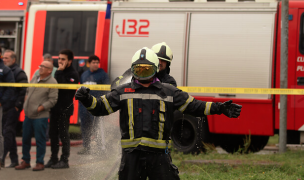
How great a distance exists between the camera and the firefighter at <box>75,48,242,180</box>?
401 centimetres

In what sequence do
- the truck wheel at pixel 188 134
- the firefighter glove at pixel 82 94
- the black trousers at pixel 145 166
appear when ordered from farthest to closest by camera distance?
1. the truck wheel at pixel 188 134
2. the black trousers at pixel 145 166
3. the firefighter glove at pixel 82 94

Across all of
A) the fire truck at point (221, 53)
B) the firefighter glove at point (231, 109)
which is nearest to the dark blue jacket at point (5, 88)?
the fire truck at point (221, 53)

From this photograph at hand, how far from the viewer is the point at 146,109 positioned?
4.03 metres

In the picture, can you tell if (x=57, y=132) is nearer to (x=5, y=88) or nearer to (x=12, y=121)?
(x=12, y=121)

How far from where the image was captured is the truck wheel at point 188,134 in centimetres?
821

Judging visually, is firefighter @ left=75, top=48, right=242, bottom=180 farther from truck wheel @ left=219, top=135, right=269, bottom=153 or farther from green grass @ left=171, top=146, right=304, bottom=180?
truck wheel @ left=219, top=135, right=269, bottom=153

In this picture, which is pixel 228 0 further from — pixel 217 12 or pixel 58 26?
pixel 58 26

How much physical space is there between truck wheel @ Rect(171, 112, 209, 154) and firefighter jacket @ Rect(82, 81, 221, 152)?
4.00 meters

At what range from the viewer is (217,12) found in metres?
8.48

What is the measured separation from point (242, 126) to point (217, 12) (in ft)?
7.22

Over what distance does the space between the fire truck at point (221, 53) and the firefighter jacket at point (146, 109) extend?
3.78 meters

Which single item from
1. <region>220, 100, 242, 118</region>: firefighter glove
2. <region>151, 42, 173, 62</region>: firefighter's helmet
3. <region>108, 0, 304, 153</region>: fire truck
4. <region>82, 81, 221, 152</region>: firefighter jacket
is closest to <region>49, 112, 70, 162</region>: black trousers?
<region>108, 0, 304, 153</region>: fire truck

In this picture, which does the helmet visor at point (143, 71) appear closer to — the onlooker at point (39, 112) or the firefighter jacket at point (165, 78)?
the firefighter jacket at point (165, 78)

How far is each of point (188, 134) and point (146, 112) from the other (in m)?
4.54
